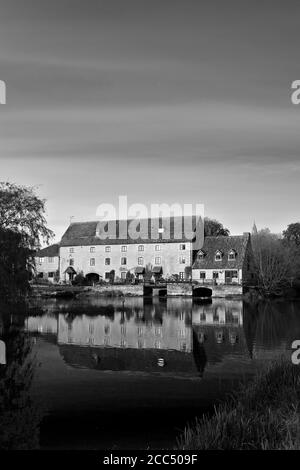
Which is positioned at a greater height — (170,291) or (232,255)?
(232,255)

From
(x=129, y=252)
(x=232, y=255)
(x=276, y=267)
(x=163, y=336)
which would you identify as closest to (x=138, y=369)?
(x=163, y=336)

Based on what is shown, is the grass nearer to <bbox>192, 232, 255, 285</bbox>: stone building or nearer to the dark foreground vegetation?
the dark foreground vegetation

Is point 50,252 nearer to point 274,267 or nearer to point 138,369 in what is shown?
point 274,267

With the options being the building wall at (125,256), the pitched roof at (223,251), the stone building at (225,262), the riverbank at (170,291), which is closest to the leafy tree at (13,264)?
the riverbank at (170,291)

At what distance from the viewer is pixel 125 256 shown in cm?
6694

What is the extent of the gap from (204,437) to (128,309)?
30597 mm

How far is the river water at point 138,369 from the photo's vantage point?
A: 1030 centimetres

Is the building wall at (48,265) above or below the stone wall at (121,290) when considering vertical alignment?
above

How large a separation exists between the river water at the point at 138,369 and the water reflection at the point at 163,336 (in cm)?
4

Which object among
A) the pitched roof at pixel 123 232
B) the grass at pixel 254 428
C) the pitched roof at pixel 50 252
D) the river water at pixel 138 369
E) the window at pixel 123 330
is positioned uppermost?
the pitched roof at pixel 123 232

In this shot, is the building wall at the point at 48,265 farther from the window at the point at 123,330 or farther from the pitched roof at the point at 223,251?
the window at the point at 123,330

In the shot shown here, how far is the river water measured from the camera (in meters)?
10.3

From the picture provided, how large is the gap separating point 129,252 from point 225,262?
1336 cm
